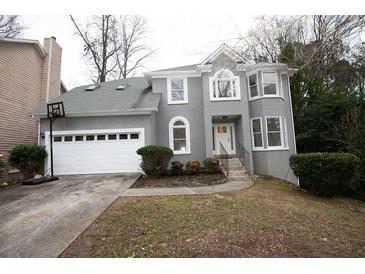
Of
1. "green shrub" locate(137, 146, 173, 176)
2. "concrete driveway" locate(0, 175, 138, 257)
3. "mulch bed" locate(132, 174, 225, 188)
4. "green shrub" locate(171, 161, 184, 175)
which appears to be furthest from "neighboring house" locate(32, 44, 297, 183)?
"concrete driveway" locate(0, 175, 138, 257)

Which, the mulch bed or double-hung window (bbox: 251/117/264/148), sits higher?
double-hung window (bbox: 251/117/264/148)

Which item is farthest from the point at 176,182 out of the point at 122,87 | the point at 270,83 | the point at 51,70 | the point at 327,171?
the point at 51,70

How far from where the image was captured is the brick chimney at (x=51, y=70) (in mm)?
13367

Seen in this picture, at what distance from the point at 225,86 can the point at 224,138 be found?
3.19 meters

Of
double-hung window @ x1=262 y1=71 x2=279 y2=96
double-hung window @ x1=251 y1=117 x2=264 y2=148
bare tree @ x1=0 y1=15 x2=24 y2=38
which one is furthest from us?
bare tree @ x1=0 y1=15 x2=24 y2=38

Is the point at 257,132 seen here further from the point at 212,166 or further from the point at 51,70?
the point at 51,70

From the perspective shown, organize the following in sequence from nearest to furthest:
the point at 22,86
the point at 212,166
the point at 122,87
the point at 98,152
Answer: the point at 212,166 → the point at 98,152 → the point at 22,86 → the point at 122,87

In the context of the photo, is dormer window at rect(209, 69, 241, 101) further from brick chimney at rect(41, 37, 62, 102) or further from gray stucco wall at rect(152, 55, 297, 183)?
brick chimney at rect(41, 37, 62, 102)

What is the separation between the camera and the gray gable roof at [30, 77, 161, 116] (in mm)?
10203

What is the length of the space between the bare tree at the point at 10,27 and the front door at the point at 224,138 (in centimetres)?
1586

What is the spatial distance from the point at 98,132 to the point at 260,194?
8344 mm

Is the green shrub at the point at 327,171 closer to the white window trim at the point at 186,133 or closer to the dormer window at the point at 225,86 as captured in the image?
the dormer window at the point at 225,86

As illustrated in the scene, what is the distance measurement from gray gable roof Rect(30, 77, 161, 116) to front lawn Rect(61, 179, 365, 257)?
565 cm

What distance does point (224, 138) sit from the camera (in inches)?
483
